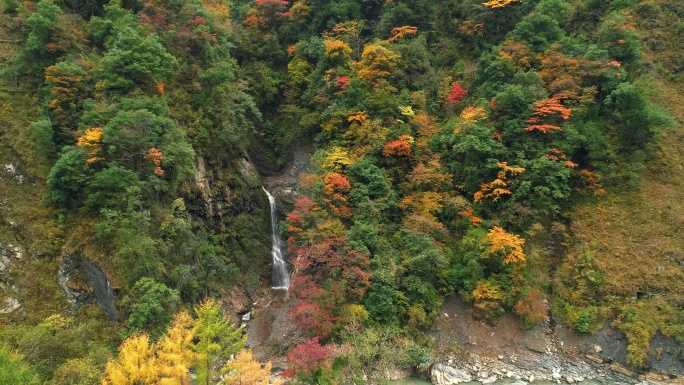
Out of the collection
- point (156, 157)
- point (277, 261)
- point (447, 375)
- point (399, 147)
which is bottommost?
point (447, 375)

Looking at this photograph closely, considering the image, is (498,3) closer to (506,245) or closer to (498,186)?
(498,186)

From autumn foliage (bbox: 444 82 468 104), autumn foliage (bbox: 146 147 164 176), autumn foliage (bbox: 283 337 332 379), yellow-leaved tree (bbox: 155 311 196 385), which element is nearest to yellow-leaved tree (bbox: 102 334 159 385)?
yellow-leaved tree (bbox: 155 311 196 385)

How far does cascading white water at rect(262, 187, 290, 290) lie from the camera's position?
2709cm

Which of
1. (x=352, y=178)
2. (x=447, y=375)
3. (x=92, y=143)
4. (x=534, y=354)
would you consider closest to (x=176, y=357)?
(x=92, y=143)

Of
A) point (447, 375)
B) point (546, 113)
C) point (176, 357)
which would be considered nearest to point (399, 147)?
point (546, 113)

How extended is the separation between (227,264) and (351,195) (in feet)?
29.0

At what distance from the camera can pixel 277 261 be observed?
2780 centimetres

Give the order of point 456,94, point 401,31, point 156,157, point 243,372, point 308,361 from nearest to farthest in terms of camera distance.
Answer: point 243,372 < point 308,361 < point 156,157 < point 456,94 < point 401,31

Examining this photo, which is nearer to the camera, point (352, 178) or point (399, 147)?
point (352, 178)

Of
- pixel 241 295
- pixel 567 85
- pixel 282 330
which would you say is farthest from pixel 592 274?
pixel 241 295

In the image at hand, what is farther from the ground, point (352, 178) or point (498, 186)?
point (352, 178)

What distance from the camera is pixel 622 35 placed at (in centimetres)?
2448

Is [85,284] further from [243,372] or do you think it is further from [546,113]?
[546,113]

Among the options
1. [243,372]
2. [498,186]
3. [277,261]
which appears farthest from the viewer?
[277,261]
